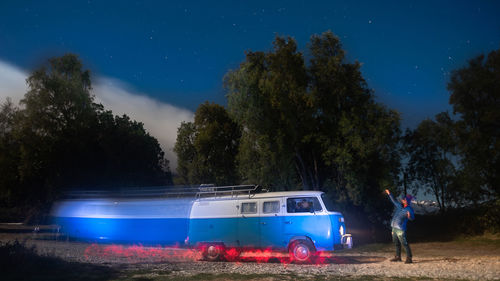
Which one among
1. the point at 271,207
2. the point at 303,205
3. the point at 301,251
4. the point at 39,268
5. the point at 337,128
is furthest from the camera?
the point at 337,128

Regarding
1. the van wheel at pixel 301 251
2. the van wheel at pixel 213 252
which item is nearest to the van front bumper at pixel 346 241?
the van wheel at pixel 301 251

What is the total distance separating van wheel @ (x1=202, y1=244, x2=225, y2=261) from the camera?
16906 mm

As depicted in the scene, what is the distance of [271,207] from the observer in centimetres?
1625

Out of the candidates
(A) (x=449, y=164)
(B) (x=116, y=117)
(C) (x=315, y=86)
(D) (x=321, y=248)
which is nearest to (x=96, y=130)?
(B) (x=116, y=117)

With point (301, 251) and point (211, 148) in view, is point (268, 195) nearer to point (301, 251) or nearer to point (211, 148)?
point (301, 251)

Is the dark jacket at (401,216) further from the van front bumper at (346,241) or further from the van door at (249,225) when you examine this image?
the van door at (249,225)

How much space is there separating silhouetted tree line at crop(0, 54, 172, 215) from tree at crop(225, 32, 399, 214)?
43.0 ft

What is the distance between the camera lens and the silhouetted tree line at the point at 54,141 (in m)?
30.6

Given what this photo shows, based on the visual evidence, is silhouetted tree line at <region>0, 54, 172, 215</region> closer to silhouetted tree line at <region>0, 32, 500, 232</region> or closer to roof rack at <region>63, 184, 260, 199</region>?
silhouetted tree line at <region>0, 32, 500, 232</region>

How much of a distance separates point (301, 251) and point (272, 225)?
1508 mm

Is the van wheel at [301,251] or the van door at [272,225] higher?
the van door at [272,225]

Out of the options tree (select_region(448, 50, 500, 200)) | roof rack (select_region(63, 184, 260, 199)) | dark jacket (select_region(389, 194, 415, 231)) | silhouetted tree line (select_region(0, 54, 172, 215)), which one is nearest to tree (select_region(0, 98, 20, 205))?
silhouetted tree line (select_region(0, 54, 172, 215))

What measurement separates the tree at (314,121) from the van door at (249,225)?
1178 cm

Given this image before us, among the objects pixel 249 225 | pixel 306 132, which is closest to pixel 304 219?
pixel 249 225
